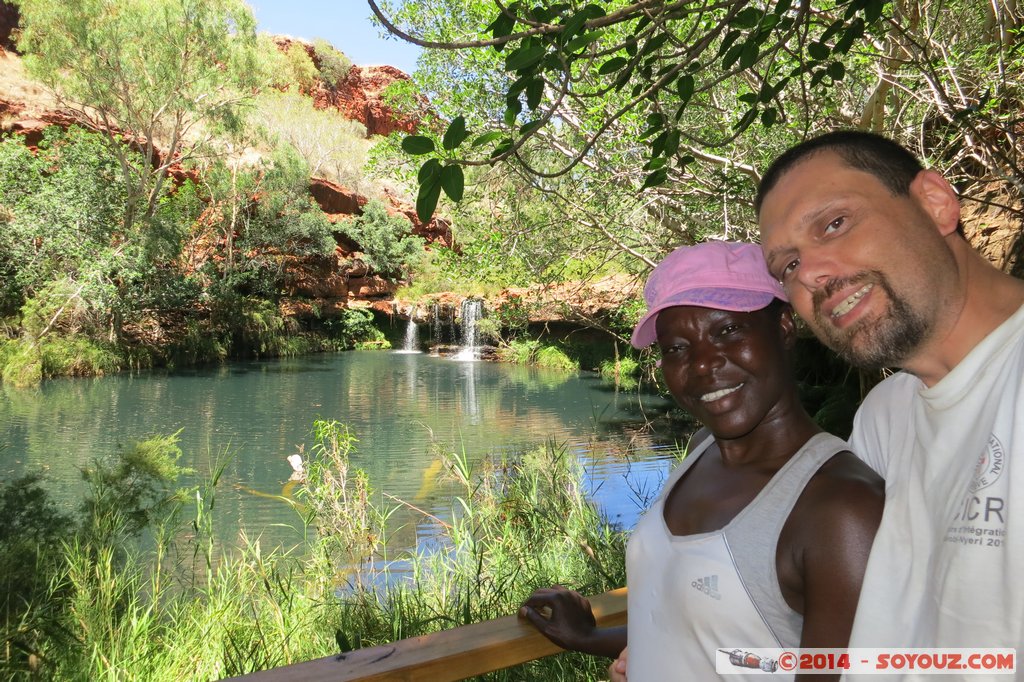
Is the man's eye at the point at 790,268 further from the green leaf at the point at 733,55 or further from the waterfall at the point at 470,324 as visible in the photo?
the waterfall at the point at 470,324

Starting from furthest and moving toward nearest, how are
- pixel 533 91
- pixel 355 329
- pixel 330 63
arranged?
pixel 330 63 < pixel 355 329 < pixel 533 91

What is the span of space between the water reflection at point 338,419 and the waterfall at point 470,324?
12.8 feet

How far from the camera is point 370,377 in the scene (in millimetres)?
18062

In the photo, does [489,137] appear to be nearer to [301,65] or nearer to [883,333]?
[883,333]

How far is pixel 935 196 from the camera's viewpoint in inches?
34.9

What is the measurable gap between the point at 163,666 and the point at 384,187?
86.6ft

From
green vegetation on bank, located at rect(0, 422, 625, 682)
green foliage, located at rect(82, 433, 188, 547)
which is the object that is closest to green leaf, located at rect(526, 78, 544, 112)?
green vegetation on bank, located at rect(0, 422, 625, 682)

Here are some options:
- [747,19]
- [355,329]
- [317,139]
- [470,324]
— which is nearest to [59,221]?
[355,329]

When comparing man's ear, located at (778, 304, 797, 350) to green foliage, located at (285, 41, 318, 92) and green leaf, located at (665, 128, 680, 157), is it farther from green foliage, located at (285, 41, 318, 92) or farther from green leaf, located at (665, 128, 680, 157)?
green foliage, located at (285, 41, 318, 92)

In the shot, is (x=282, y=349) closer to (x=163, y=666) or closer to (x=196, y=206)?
(x=196, y=206)

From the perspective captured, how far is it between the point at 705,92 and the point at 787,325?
17.5ft

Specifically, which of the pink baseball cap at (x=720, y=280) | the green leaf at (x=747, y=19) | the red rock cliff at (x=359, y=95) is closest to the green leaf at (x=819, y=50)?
the green leaf at (x=747, y=19)

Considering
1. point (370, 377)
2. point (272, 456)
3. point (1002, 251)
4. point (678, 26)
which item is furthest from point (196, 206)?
point (1002, 251)

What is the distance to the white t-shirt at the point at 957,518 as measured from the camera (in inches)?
26.7
